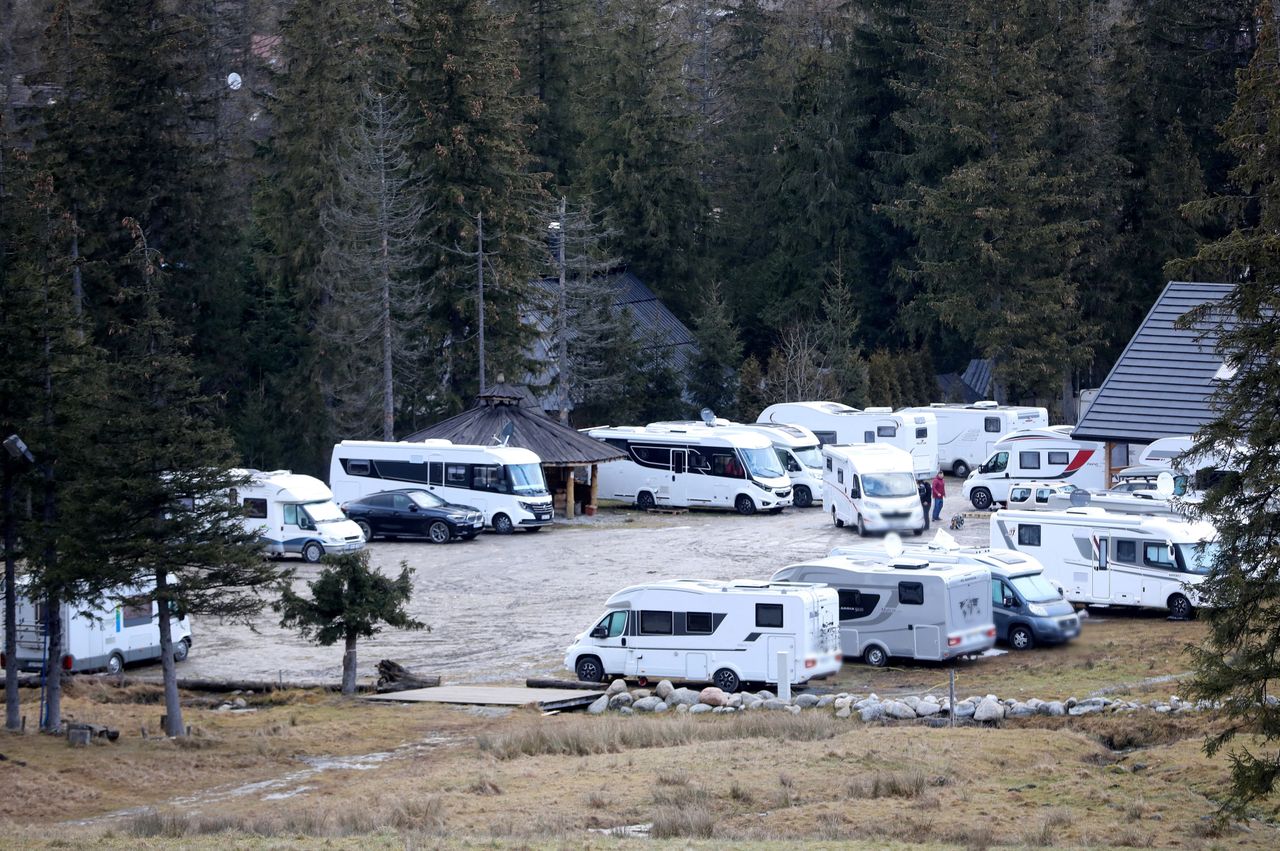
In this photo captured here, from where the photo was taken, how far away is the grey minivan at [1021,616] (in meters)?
25.1

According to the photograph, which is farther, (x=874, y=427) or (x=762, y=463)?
(x=874, y=427)

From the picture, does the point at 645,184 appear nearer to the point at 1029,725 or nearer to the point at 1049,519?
the point at 1049,519

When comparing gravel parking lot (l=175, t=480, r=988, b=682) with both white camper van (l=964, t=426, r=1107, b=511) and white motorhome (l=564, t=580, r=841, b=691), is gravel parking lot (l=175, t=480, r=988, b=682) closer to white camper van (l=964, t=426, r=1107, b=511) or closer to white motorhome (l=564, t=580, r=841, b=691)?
white camper van (l=964, t=426, r=1107, b=511)

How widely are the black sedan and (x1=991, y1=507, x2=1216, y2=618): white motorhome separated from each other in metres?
15.2

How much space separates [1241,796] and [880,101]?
55899 mm

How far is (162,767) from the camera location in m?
19.5

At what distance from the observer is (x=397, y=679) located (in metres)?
24.3

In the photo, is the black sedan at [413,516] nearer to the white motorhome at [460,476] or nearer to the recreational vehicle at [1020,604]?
the white motorhome at [460,476]

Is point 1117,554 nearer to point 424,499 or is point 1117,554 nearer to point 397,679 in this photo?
point 397,679

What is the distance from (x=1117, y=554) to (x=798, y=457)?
1760cm

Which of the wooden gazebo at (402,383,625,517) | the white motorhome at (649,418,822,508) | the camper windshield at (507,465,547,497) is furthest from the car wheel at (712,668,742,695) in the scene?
the white motorhome at (649,418,822,508)

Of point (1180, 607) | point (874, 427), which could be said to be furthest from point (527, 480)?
point (1180, 607)

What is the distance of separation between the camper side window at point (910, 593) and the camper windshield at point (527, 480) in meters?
17.5

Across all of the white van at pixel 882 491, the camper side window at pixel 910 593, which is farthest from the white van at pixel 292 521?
the camper side window at pixel 910 593
